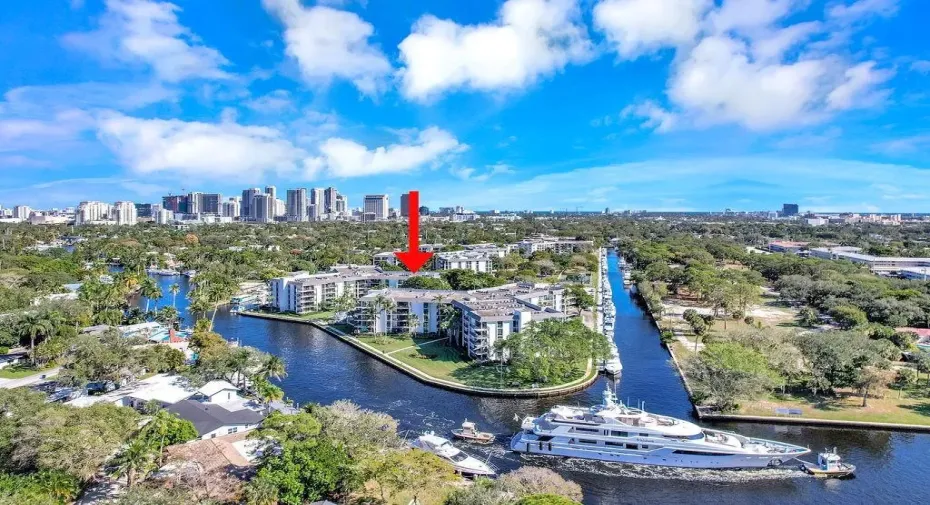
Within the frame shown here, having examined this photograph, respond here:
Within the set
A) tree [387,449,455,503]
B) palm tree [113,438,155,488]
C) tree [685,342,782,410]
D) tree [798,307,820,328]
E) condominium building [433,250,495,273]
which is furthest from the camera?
condominium building [433,250,495,273]

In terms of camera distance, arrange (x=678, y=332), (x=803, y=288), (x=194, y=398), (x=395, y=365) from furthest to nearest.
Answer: (x=803, y=288)
(x=678, y=332)
(x=395, y=365)
(x=194, y=398)

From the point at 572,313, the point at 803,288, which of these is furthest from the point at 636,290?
the point at 572,313

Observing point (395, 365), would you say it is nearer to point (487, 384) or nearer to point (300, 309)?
point (487, 384)

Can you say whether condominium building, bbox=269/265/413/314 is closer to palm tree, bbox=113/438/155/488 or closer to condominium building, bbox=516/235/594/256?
palm tree, bbox=113/438/155/488

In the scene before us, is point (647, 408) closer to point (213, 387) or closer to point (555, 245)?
point (213, 387)

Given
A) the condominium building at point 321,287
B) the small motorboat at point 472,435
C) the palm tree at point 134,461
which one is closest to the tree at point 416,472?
the small motorboat at point 472,435

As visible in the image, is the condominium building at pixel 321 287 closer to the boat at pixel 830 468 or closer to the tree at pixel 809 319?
the tree at pixel 809 319

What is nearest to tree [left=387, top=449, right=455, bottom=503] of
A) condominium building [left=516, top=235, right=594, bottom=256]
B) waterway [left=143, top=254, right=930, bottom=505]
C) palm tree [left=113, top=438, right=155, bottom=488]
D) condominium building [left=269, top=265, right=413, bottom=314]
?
waterway [left=143, top=254, right=930, bottom=505]
